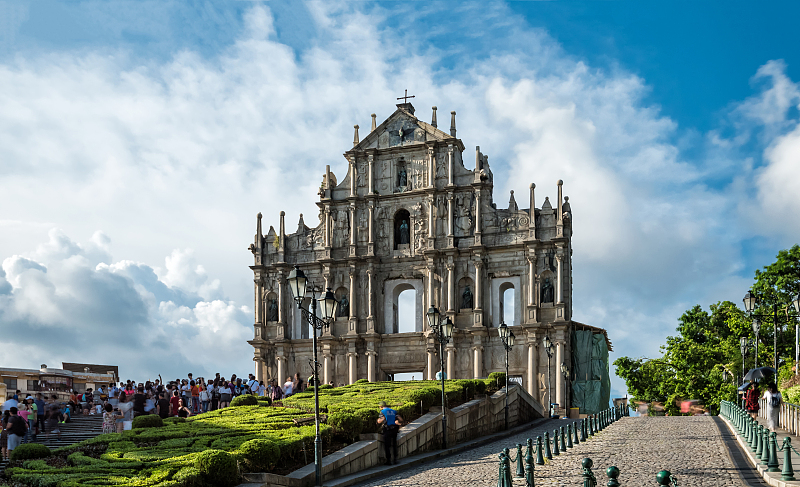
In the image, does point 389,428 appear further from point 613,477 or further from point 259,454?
point 613,477

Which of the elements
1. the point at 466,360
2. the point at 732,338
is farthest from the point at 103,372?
the point at 732,338

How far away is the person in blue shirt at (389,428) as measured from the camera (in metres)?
22.1

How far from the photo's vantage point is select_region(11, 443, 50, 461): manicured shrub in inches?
781

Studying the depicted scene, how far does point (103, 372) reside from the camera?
5153 centimetres

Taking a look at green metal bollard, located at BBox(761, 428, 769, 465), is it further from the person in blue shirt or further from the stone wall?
the stone wall

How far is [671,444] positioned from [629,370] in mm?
40831

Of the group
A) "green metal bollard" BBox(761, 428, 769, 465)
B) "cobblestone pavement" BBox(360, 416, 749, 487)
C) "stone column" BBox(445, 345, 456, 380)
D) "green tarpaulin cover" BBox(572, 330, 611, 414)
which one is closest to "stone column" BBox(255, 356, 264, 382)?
"stone column" BBox(445, 345, 456, 380)

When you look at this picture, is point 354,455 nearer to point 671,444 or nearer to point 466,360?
point 671,444

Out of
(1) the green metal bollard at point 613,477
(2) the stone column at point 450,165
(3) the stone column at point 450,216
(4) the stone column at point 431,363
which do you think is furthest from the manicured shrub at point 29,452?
(2) the stone column at point 450,165

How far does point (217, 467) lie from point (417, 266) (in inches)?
1273

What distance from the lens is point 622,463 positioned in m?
20.0

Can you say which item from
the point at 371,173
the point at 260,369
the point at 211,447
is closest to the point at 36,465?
the point at 211,447

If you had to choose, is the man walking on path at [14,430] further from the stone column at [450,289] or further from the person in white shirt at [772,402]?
the stone column at [450,289]

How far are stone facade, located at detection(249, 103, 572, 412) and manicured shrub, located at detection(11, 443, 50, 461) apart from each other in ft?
92.1
